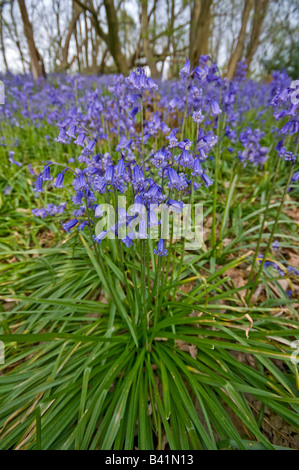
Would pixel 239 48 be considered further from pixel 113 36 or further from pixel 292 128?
pixel 292 128

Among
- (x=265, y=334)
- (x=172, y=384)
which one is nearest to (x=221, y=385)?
(x=172, y=384)

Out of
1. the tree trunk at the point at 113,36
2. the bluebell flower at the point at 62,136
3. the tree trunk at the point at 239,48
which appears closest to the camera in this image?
the bluebell flower at the point at 62,136

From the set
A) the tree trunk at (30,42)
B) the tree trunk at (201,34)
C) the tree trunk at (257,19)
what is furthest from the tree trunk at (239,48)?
the tree trunk at (30,42)

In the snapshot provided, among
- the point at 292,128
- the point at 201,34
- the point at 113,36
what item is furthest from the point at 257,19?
the point at 292,128

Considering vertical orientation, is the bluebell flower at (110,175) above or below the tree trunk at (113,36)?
below

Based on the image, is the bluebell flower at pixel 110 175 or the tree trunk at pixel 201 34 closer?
the bluebell flower at pixel 110 175

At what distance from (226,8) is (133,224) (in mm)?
32050

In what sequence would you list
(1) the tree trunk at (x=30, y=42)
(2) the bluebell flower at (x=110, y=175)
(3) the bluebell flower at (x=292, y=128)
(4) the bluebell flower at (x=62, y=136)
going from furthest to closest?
(1) the tree trunk at (x=30, y=42)
(3) the bluebell flower at (x=292, y=128)
(4) the bluebell flower at (x=62, y=136)
(2) the bluebell flower at (x=110, y=175)

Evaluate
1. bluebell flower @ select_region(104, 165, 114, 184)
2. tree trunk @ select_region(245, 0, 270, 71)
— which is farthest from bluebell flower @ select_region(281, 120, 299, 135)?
tree trunk @ select_region(245, 0, 270, 71)

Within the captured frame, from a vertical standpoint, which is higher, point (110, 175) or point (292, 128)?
point (292, 128)

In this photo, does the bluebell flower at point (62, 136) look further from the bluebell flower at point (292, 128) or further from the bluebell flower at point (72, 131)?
the bluebell flower at point (292, 128)

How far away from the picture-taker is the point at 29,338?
3.96 ft

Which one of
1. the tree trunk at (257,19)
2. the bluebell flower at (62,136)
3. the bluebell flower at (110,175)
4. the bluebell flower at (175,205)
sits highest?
the tree trunk at (257,19)
